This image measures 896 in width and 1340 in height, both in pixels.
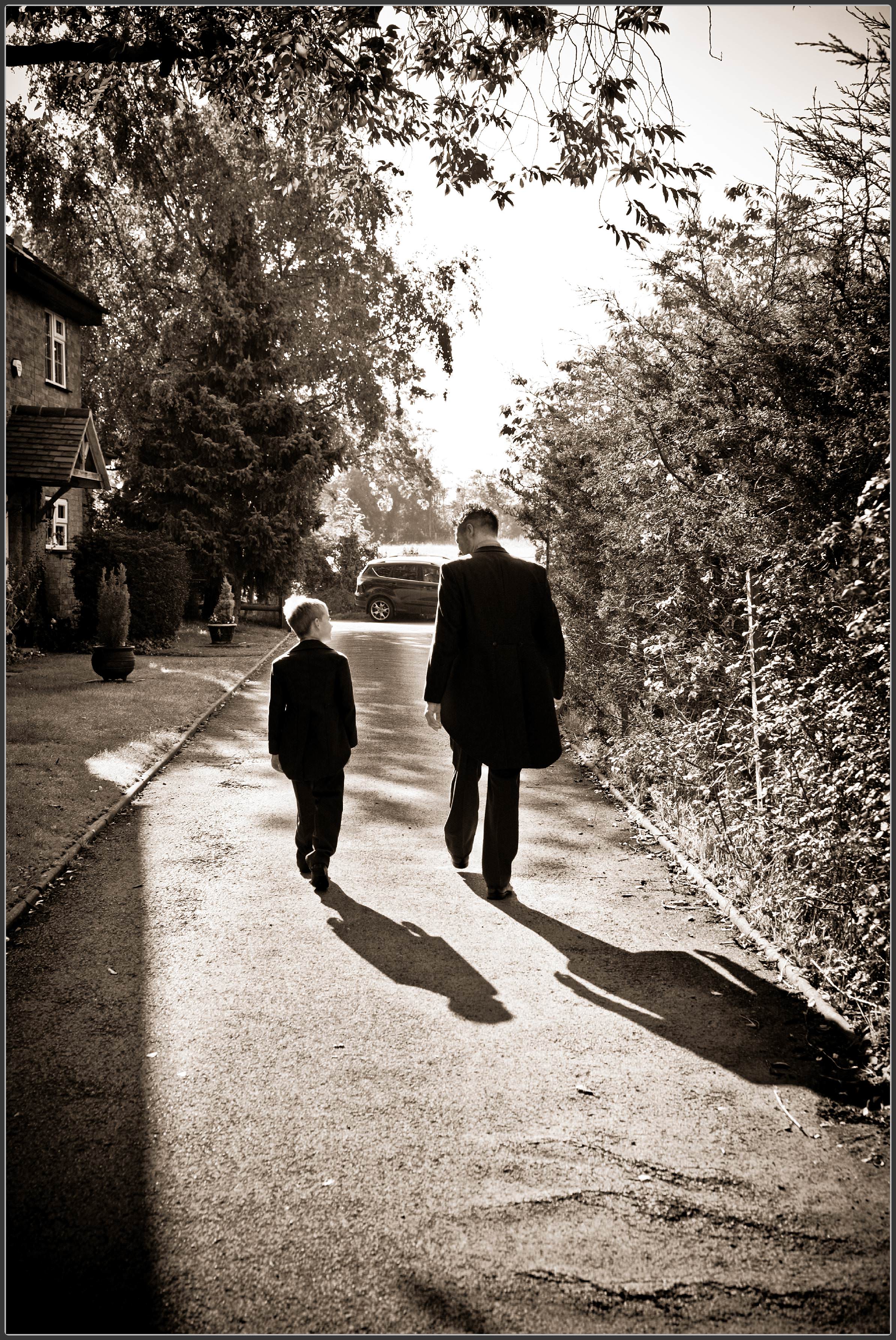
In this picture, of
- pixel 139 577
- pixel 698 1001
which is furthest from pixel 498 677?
pixel 139 577

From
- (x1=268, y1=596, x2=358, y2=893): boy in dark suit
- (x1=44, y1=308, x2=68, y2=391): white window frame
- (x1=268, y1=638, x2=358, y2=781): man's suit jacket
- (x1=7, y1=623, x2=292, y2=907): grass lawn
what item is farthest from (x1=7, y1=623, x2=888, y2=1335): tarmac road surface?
(x1=44, y1=308, x2=68, y2=391): white window frame

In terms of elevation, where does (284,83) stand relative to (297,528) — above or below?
above

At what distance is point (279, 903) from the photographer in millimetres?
5820

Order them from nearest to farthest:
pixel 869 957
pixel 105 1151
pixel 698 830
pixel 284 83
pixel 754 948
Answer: pixel 105 1151 → pixel 869 957 → pixel 754 948 → pixel 698 830 → pixel 284 83

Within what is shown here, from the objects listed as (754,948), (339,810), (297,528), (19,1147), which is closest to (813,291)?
(754,948)

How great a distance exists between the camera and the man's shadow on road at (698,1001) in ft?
13.1

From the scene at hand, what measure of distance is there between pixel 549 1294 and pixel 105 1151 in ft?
4.85

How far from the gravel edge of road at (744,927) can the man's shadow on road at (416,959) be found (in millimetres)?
1291

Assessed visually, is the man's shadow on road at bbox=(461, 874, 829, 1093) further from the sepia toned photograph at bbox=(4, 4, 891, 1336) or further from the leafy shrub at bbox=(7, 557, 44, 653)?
the leafy shrub at bbox=(7, 557, 44, 653)

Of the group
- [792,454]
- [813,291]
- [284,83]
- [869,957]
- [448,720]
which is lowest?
[869,957]

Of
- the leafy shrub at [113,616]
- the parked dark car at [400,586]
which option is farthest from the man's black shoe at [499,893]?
the parked dark car at [400,586]

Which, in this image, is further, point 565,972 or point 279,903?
point 279,903

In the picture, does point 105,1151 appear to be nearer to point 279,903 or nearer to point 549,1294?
point 549,1294

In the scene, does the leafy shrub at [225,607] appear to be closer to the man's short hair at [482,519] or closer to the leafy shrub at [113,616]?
the leafy shrub at [113,616]
